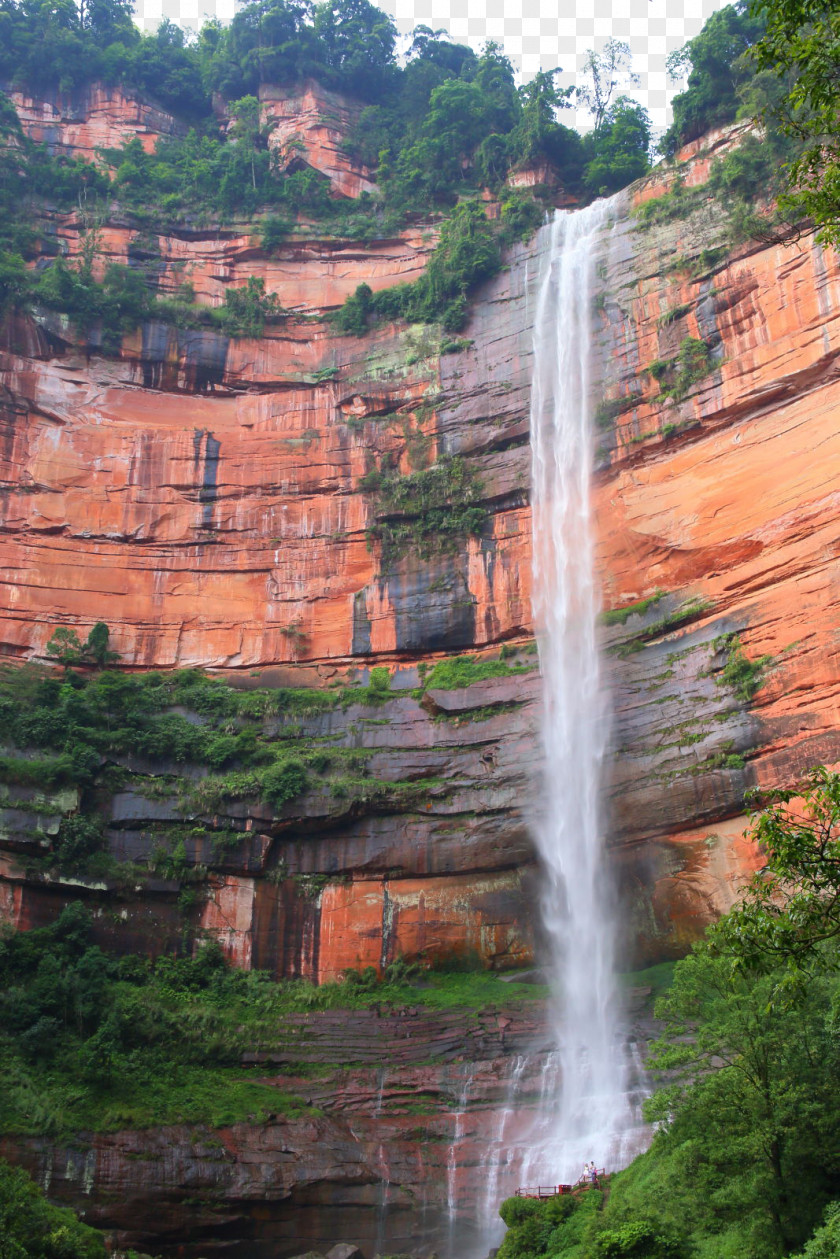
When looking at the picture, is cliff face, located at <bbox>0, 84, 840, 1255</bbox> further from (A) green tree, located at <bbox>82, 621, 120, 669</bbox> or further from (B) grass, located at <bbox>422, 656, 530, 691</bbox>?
(A) green tree, located at <bbox>82, 621, 120, 669</bbox>

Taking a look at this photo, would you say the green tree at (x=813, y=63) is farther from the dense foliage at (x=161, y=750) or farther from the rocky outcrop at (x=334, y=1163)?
the dense foliage at (x=161, y=750)

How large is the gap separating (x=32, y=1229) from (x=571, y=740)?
16147 mm

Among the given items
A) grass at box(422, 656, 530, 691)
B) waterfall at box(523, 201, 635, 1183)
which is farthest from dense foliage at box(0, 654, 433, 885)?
waterfall at box(523, 201, 635, 1183)

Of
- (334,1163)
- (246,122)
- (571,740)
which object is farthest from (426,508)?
(246,122)

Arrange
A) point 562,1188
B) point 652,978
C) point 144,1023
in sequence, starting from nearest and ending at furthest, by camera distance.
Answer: point 562,1188, point 144,1023, point 652,978

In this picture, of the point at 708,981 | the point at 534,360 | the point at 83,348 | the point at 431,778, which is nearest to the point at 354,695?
the point at 431,778

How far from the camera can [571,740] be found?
88.6 ft

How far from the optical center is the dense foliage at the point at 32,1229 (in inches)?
560

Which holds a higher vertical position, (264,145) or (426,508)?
(264,145)

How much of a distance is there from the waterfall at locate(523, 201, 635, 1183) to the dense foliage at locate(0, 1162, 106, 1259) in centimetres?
842

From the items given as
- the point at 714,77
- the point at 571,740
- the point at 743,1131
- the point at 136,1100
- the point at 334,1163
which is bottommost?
the point at 334,1163

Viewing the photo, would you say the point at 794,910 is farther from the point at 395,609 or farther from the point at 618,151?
the point at 618,151

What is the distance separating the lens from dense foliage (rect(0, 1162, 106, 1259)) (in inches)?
560

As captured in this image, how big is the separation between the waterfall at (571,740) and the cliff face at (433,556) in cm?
59
